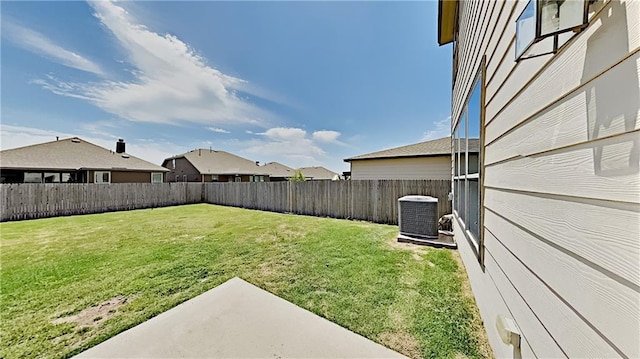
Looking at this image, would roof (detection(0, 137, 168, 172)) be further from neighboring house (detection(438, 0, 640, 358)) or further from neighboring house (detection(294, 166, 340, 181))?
neighboring house (detection(294, 166, 340, 181))

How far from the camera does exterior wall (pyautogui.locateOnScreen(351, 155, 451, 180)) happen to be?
1205cm

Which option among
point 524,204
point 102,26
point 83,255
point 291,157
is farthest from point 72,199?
point 291,157

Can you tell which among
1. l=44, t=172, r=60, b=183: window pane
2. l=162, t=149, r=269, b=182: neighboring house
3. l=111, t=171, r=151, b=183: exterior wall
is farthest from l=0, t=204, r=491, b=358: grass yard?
l=162, t=149, r=269, b=182: neighboring house

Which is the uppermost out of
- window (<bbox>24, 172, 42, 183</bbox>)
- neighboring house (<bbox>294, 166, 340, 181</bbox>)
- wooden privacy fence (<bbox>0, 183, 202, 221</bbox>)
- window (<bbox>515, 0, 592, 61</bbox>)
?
neighboring house (<bbox>294, 166, 340, 181</bbox>)

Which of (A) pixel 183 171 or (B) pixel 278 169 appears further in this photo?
(B) pixel 278 169

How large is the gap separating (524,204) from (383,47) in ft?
31.5

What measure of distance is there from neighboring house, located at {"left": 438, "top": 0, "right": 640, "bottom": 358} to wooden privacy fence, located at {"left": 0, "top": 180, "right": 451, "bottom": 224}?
6.65 m

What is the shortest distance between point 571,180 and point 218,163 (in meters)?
28.6

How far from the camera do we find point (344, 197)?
9719 mm

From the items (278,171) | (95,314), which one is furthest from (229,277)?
(278,171)

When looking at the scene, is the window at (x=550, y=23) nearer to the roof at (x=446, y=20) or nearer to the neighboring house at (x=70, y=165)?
the roof at (x=446, y=20)

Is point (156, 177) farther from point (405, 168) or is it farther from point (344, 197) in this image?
point (405, 168)

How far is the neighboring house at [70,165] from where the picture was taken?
14.6 metres

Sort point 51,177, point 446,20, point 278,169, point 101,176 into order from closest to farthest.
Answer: point 446,20
point 51,177
point 101,176
point 278,169
